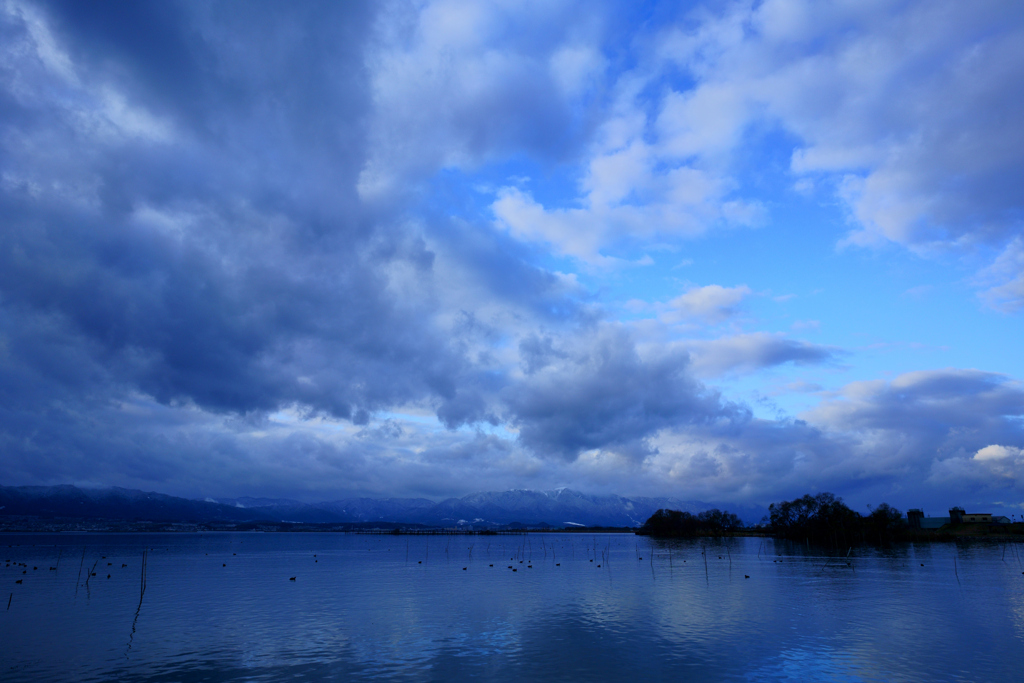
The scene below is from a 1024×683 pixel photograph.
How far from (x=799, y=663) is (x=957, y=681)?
6.20m

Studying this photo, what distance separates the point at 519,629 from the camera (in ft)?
118

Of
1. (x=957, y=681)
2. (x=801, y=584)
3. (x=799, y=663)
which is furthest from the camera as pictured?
(x=801, y=584)

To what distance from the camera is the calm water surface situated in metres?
26.5

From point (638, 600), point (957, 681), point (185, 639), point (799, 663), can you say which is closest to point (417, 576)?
point (638, 600)

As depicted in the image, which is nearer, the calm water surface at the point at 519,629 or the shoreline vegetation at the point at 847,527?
the calm water surface at the point at 519,629

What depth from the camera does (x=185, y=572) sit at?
3081 inches

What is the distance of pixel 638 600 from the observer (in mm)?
48938

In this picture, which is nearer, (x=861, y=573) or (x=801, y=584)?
(x=801, y=584)

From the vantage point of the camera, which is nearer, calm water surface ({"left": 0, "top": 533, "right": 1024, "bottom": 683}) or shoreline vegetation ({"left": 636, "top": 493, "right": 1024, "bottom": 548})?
calm water surface ({"left": 0, "top": 533, "right": 1024, "bottom": 683})

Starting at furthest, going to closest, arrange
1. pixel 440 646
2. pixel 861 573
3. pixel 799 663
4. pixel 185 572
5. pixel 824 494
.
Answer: pixel 824 494 < pixel 185 572 < pixel 861 573 < pixel 440 646 < pixel 799 663

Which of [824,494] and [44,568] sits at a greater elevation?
[824,494]

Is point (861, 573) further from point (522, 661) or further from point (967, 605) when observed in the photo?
point (522, 661)

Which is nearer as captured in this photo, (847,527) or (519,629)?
(519,629)

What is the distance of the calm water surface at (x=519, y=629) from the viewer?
26.5m
